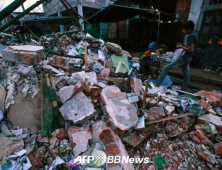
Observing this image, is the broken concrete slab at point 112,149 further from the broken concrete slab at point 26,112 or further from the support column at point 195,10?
the support column at point 195,10

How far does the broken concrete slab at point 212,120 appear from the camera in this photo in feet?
7.70

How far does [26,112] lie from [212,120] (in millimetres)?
3105

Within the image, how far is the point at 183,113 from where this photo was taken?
2.52 m

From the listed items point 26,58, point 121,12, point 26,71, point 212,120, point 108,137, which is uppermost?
point 121,12

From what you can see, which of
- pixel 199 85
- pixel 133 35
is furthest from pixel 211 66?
pixel 133 35

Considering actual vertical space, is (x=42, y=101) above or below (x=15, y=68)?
below

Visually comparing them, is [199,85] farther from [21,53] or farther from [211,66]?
[21,53]

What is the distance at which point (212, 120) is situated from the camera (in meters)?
2.44

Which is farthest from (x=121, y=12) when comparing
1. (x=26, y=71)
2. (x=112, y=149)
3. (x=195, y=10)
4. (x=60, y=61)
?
(x=112, y=149)

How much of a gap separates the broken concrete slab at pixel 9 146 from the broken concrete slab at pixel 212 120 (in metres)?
2.88

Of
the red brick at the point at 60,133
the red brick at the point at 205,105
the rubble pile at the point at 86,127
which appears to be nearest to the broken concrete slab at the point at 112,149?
the rubble pile at the point at 86,127

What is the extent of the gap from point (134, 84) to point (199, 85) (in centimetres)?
299

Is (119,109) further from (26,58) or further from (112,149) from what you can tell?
(26,58)

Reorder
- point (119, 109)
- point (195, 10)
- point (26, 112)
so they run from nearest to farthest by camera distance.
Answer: point (26, 112), point (119, 109), point (195, 10)
